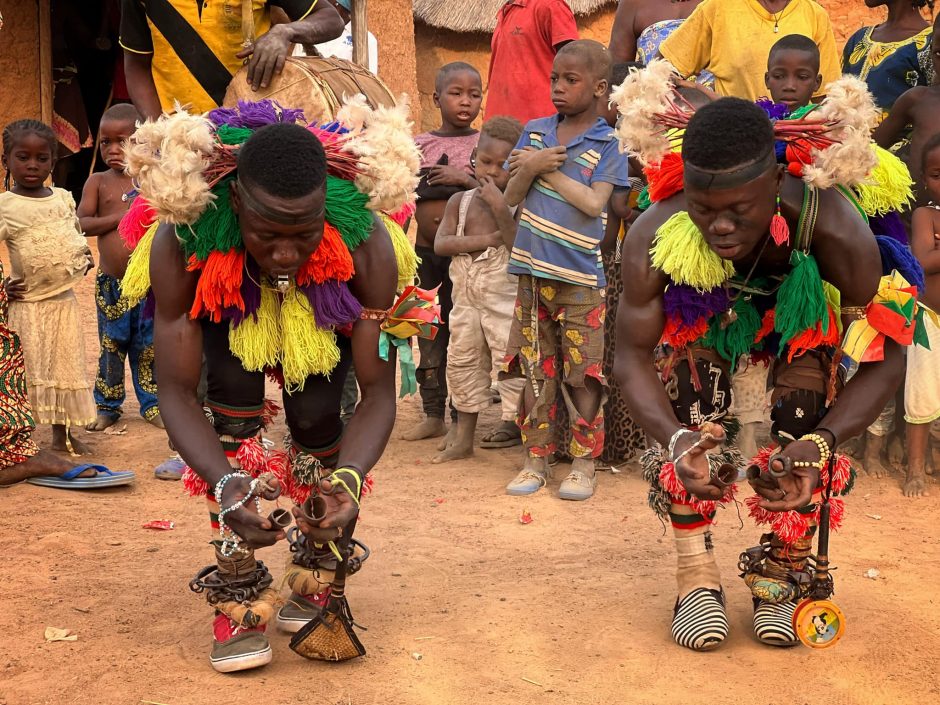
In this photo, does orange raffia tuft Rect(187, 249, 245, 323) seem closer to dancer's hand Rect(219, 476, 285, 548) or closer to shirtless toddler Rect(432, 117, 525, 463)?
dancer's hand Rect(219, 476, 285, 548)

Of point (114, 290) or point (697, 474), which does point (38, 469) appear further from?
point (697, 474)

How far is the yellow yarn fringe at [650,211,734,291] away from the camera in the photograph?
3420 millimetres

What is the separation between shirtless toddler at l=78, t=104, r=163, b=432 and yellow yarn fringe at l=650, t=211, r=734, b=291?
3.71 m

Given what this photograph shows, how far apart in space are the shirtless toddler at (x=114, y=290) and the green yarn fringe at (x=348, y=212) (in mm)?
3085

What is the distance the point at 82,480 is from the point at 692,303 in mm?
3320

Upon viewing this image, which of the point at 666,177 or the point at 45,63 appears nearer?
the point at 666,177

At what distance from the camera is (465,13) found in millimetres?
14023

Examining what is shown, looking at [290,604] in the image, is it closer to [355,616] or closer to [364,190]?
[355,616]

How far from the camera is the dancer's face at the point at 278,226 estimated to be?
10.3 ft

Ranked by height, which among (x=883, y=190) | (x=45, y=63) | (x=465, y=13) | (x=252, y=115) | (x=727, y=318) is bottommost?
(x=727, y=318)

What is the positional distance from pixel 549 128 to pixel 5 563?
3.25 m

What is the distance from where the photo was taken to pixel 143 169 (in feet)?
11.0

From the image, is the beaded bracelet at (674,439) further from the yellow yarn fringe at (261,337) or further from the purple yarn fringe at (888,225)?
the yellow yarn fringe at (261,337)

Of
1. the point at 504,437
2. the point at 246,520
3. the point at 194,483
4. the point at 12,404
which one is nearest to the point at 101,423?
the point at 12,404
